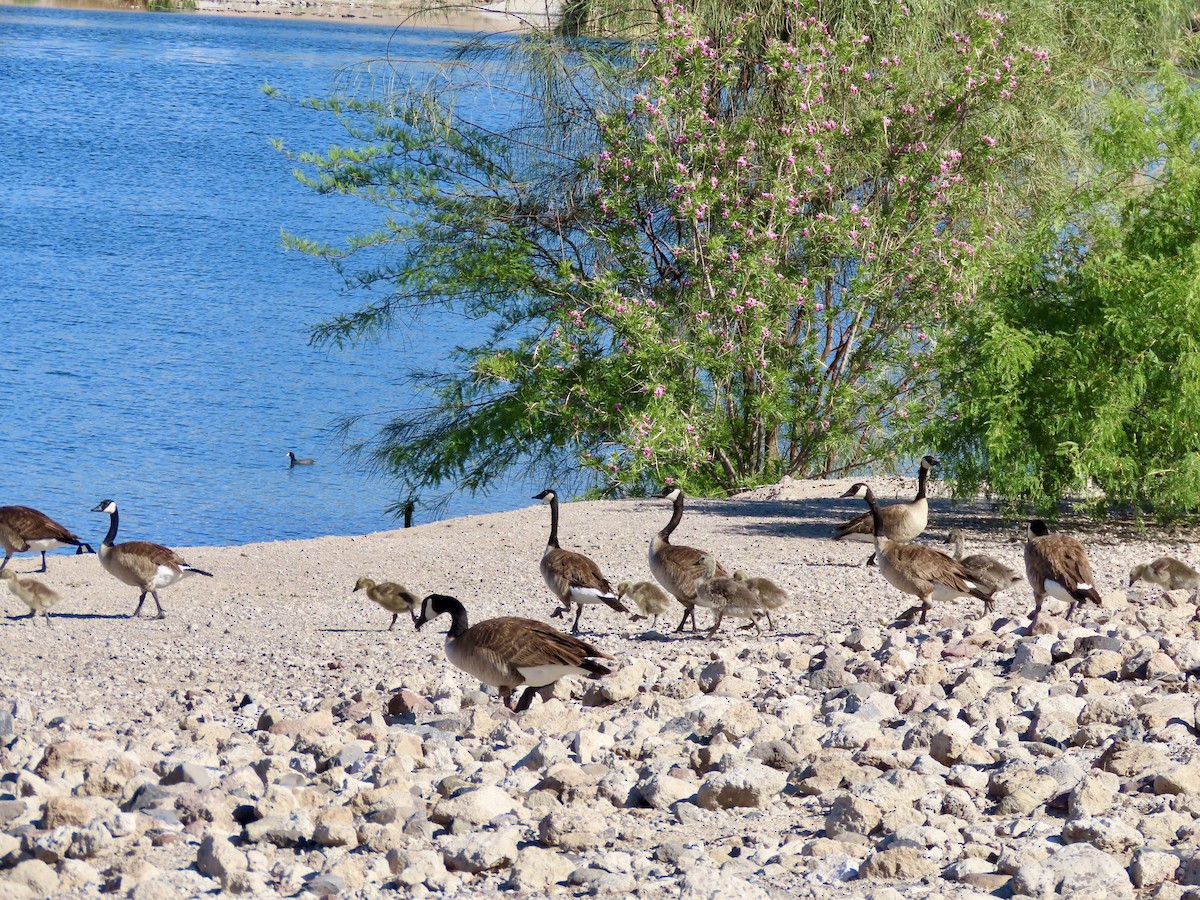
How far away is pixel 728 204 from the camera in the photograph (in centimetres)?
1873

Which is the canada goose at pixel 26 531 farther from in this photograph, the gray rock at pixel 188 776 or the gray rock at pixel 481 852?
the gray rock at pixel 481 852

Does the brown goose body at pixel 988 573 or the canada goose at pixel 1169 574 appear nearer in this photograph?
the brown goose body at pixel 988 573

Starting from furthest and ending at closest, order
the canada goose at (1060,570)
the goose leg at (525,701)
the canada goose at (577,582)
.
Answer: the canada goose at (577,582)
the canada goose at (1060,570)
the goose leg at (525,701)

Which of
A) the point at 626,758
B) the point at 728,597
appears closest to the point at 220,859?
the point at 626,758

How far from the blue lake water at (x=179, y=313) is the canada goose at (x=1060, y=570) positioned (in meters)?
15.3

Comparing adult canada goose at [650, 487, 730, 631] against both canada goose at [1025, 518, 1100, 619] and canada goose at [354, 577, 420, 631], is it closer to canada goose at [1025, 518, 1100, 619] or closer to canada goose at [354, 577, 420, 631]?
canada goose at [354, 577, 420, 631]

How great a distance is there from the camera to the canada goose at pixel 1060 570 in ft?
33.9

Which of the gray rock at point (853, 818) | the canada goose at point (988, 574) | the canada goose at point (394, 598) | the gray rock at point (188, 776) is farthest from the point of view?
the canada goose at point (394, 598)

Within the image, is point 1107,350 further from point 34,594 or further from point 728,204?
point 34,594

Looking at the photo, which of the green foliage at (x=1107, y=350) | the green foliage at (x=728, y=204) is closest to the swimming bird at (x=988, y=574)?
the green foliage at (x=1107, y=350)

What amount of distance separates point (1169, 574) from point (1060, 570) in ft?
7.56

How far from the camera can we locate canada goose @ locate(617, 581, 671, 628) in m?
11.5

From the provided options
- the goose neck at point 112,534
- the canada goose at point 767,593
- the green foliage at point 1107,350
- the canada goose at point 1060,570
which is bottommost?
the canada goose at point 767,593

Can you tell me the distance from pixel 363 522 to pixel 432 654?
Answer: 55.1 ft
